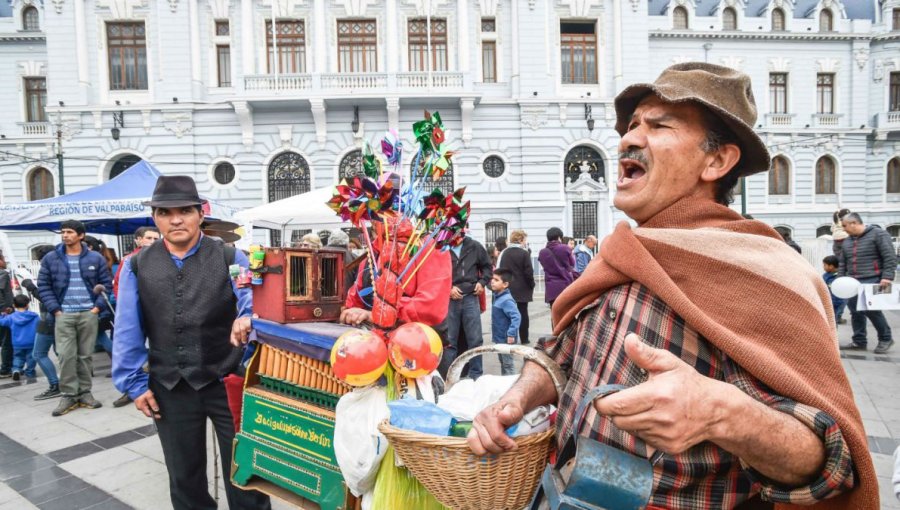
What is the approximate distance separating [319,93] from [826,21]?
2325 cm

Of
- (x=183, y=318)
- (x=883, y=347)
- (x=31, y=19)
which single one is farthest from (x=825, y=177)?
(x=31, y=19)

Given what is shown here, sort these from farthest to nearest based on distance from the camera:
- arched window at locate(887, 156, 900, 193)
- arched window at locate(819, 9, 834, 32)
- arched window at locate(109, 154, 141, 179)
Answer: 1. arched window at locate(819, 9, 834, 32)
2. arched window at locate(887, 156, 900, 193)
3. arched window at locate(109, 154, 141, 179)

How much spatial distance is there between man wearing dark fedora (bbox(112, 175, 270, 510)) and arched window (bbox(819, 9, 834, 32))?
2873 centimetres

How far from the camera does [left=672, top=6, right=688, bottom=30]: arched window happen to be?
71.9 feet

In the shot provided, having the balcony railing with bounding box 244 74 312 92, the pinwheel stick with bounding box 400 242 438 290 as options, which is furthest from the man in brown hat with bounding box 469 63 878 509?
the balcony railing with bounding box 244 74 312 92

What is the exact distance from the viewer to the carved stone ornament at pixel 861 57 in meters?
21.7

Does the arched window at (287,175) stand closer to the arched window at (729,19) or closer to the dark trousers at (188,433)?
the dark trousers at (188,433)

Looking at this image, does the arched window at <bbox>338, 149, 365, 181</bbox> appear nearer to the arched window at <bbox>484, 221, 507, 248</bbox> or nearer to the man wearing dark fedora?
the arched window at <bbox>484, 221, 507, 248</bbox>

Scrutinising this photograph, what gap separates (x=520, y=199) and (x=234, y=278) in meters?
16.0

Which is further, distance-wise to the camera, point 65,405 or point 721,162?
point 65,405

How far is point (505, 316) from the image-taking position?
6805 mm

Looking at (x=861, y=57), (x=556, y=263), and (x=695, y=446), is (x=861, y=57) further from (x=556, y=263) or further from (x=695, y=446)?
(x=695, y=446)

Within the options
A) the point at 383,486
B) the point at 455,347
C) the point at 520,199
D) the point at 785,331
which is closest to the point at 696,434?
the point at 785,331

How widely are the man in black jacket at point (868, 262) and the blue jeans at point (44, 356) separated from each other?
11.0m
